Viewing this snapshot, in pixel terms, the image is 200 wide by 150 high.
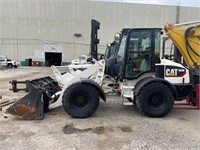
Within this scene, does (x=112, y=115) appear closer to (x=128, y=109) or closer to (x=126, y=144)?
(x=128, y=109)

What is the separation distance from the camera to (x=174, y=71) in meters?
6.64

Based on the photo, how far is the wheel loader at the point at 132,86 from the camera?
19.8 feet

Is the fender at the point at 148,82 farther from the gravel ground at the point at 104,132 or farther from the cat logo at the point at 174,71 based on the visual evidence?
the gravel ground at the point at 104,132

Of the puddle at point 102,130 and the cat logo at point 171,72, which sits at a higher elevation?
the cat logo at point 171,72

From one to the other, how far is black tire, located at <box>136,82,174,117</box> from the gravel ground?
0.20 meters

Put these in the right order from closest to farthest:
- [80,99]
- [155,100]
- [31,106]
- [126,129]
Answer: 1. [126,129]
2. [31,106]
3. [80,99]
4. [155,100]

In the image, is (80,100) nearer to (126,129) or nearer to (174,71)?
(126,129)

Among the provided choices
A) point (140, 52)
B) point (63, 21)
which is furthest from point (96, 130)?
point (63, 21)

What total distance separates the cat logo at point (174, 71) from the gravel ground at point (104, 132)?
1.16 m

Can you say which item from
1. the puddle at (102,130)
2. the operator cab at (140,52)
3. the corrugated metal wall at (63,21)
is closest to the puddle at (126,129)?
the puddle at (102,130)

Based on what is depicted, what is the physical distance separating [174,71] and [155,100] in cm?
108

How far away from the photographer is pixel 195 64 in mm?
7605

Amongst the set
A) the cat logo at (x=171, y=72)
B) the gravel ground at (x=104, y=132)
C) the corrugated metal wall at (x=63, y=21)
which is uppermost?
the corrugated metal wall at (x=63, y=21)

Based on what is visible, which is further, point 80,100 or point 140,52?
point 140,52
